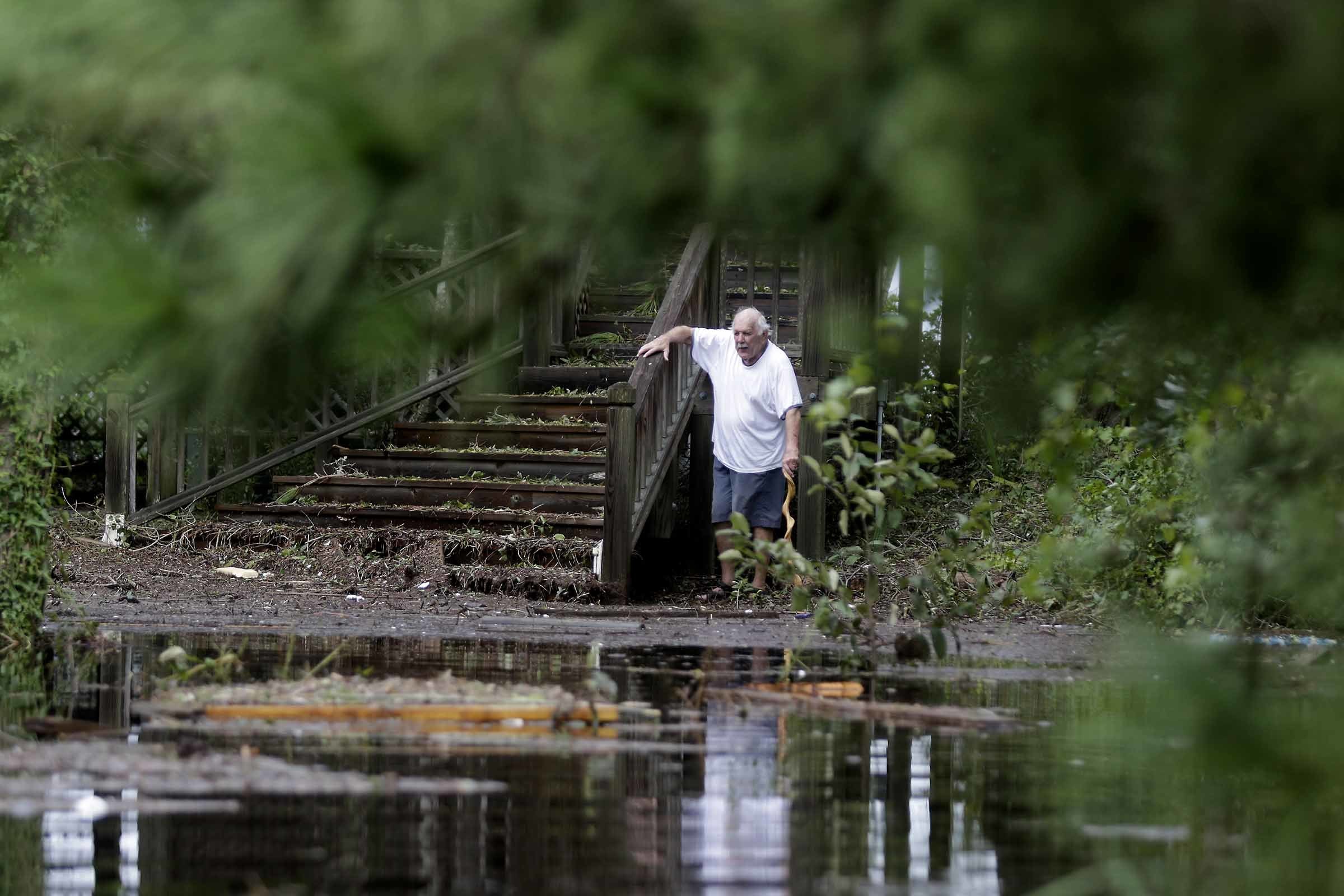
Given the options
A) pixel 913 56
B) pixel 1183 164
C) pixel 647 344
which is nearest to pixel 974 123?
pixel 913 56

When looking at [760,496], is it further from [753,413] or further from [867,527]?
[867,527]

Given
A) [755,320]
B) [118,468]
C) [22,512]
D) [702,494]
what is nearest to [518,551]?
[755,320]

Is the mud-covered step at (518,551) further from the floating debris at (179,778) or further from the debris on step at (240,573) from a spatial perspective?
the floating debris at (179,778)

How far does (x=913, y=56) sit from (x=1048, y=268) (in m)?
0.27

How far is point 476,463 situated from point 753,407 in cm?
246

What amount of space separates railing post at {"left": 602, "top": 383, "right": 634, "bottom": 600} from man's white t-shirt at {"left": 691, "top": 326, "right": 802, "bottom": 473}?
1.13 meters

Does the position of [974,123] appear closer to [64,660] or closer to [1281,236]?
[1281,236]

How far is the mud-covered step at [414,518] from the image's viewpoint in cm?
1266

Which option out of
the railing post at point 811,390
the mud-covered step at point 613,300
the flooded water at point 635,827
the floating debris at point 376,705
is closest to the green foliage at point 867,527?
the floating debris at point 376,705

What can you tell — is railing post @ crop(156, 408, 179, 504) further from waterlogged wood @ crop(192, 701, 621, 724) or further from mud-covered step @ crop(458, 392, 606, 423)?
waterlogged wood @ crop(192, 701, 621, 724)

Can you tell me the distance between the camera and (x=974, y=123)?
157 cm

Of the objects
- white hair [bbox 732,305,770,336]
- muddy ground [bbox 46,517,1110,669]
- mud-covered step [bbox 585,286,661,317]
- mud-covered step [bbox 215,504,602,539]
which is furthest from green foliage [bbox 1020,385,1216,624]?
mud-covered step [bbox 585,286,661,317]

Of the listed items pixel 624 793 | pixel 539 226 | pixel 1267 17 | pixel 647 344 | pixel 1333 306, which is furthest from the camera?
pixel 647 344

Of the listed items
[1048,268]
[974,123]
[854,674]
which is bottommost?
[854,674]
